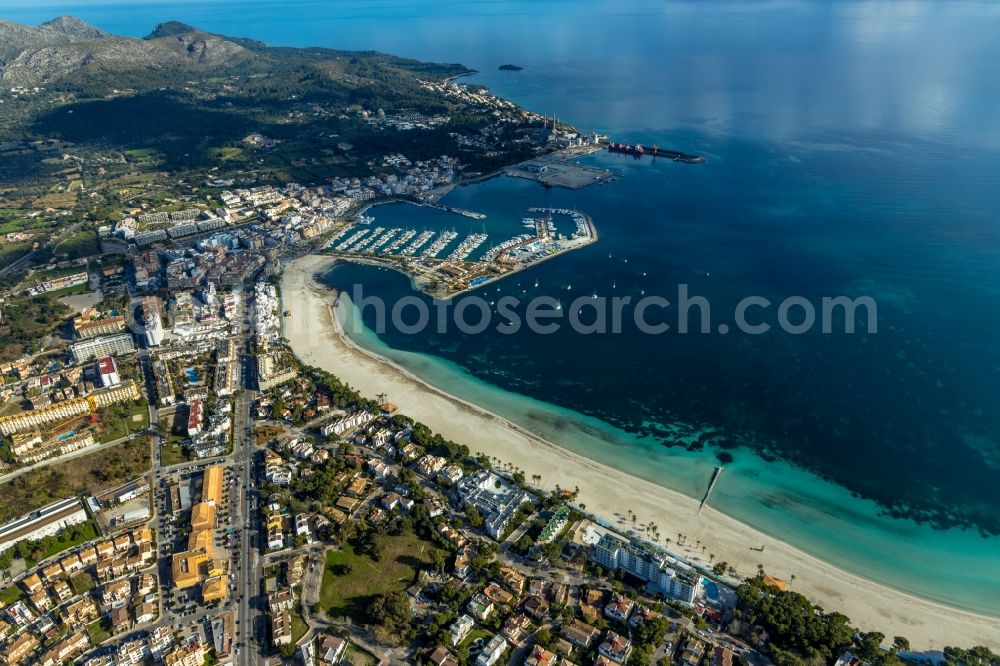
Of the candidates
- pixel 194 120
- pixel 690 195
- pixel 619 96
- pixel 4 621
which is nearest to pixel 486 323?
pixel 4 621

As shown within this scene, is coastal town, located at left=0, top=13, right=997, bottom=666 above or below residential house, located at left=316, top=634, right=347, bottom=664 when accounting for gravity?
above

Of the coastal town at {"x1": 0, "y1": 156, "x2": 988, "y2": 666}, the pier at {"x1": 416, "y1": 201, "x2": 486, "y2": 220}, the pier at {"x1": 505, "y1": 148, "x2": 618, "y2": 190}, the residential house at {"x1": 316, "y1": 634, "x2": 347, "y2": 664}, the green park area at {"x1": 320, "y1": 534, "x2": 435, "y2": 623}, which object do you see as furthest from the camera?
the pier at {"x1": 505, "y1": 148, "x2": 618, "y2": 190}

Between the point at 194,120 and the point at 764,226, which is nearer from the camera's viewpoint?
the point at 764,226

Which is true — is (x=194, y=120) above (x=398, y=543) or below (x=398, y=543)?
above

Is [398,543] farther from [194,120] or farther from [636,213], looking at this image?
[194,120]

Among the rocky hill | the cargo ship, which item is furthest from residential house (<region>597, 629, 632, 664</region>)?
the rocky hill

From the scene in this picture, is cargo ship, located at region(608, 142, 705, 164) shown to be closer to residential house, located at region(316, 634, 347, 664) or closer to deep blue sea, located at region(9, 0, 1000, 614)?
deep blue sea, located at region(9, 0, 1000, 614)

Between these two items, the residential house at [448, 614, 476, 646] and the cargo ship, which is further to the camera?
the cargo ship
